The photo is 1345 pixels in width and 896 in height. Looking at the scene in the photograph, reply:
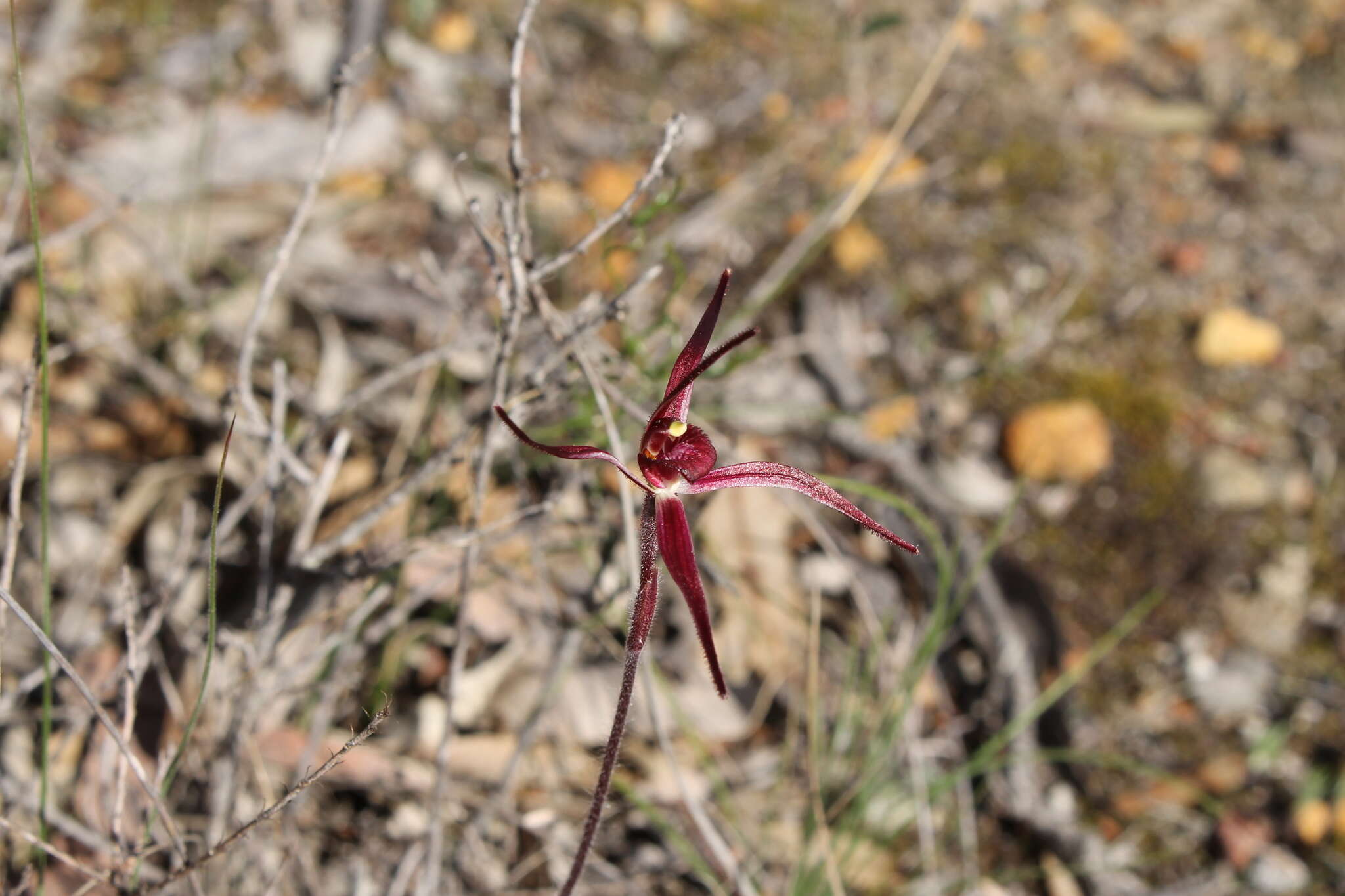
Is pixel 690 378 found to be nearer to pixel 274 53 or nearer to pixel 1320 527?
pixel 1320 527

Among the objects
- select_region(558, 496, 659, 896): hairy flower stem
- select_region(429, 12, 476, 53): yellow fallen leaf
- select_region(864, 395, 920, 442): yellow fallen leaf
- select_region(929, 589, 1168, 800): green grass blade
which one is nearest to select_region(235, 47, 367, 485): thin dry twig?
select_region(558, 496, 659, 896): hairy flower stem

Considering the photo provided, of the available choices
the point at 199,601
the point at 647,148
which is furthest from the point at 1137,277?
the point at 199,601

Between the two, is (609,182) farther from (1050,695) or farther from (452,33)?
(1050,695)

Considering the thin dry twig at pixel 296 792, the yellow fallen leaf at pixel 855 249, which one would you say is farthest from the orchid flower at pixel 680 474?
the yellow fallen leaf at pixel 855 249

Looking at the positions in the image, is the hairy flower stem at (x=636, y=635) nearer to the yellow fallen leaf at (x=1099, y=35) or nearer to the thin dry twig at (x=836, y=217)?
the thin dry twig at (x=836, y=217)

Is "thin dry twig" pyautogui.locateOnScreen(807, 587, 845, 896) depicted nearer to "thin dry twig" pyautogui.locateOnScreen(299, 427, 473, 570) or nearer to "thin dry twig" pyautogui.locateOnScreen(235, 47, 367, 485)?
"thin dry twig" pyautogui.locateOnScreen(299, 427, 473, 570)

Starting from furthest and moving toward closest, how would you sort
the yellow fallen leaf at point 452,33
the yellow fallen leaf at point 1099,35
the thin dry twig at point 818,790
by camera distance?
the yellow fallen leaf at point 1099,35
the yellow fallen leaf at point 452,33
the thin dry twig at point 818,790

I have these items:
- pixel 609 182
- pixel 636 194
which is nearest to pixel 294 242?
pixel 636 194
